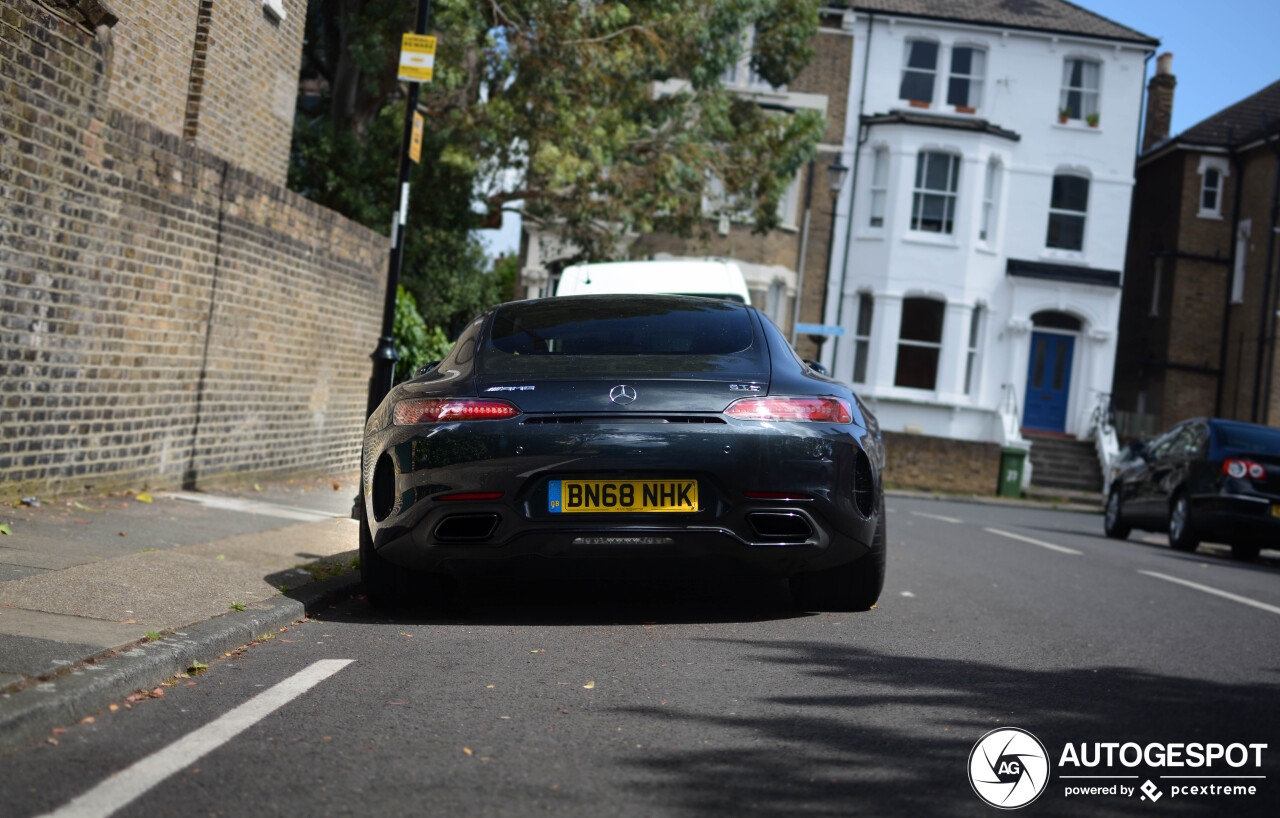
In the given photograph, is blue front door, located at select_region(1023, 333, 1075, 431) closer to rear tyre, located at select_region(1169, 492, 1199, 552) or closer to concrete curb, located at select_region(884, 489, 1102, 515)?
concrete curb, located at select_region(884, 489, 1102, 515)

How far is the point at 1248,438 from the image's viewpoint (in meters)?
15.2

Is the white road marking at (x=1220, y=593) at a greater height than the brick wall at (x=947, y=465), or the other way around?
the brick wall at (x=947, y=465)

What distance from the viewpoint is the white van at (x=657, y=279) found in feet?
42.7

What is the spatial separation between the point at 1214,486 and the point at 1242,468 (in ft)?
1.19

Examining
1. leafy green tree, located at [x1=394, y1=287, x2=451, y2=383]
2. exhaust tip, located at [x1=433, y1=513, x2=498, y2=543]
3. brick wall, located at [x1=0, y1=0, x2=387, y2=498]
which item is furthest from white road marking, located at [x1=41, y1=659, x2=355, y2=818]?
leafy green tree, located at [x1=394, y1=287, x2=451, y2=383]

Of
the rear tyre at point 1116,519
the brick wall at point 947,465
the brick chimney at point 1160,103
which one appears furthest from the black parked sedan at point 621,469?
the brick chimney at point 1160,103

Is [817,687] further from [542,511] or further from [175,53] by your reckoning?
[175,53]

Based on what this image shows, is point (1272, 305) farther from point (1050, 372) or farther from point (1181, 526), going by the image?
point (1181, 526)

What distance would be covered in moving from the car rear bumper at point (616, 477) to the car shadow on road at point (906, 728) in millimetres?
517

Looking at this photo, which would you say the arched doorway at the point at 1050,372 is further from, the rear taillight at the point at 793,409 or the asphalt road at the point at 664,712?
the rear taillight at the point at 793,409

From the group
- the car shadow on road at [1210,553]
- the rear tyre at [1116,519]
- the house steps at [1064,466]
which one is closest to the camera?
the car shadow on road at [1210,553]

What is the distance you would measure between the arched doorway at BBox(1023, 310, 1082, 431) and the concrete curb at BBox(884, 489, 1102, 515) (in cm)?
504

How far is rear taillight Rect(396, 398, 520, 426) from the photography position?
5664 mm

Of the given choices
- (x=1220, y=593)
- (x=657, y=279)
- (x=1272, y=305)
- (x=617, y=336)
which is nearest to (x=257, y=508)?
(x=617, y=336)
